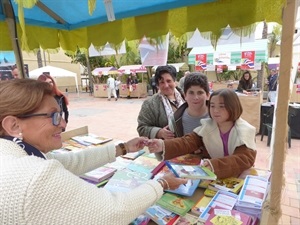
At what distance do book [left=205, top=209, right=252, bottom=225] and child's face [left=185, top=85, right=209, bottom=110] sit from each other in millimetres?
1033

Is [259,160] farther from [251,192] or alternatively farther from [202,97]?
[251,192]

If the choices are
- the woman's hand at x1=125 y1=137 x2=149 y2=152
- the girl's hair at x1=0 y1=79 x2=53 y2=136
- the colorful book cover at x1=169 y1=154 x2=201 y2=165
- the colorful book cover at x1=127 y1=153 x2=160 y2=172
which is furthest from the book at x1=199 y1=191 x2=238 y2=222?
the girl's hair at x1=0 y1=79 x2=53 y2=136

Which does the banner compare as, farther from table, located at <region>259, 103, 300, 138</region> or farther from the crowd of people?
the crowd of people

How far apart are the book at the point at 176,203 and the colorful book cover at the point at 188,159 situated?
0.41m

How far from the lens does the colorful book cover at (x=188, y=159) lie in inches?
65.7

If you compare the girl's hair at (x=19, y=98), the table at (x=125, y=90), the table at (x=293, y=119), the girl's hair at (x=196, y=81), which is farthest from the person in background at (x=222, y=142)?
the table at (x=125, y=90)

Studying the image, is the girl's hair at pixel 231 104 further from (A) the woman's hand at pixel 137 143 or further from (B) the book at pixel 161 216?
(B) the book at pixel 161 216

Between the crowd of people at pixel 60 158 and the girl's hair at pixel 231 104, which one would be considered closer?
the crowd of people at pixel 60 158

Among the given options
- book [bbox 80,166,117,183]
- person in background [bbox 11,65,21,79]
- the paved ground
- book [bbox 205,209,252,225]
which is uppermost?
person in background [bbox 11,65,21,79]

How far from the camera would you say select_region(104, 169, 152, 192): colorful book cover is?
134 centimetres

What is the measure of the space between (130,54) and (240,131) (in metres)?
21.4

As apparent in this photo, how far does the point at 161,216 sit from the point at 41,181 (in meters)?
0.67

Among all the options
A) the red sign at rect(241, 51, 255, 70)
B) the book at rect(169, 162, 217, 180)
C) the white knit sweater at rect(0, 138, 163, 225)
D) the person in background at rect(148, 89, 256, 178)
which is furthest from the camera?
the red sign at rect(241, 51, 255, 70)

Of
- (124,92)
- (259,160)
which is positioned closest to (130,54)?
(124,92)
